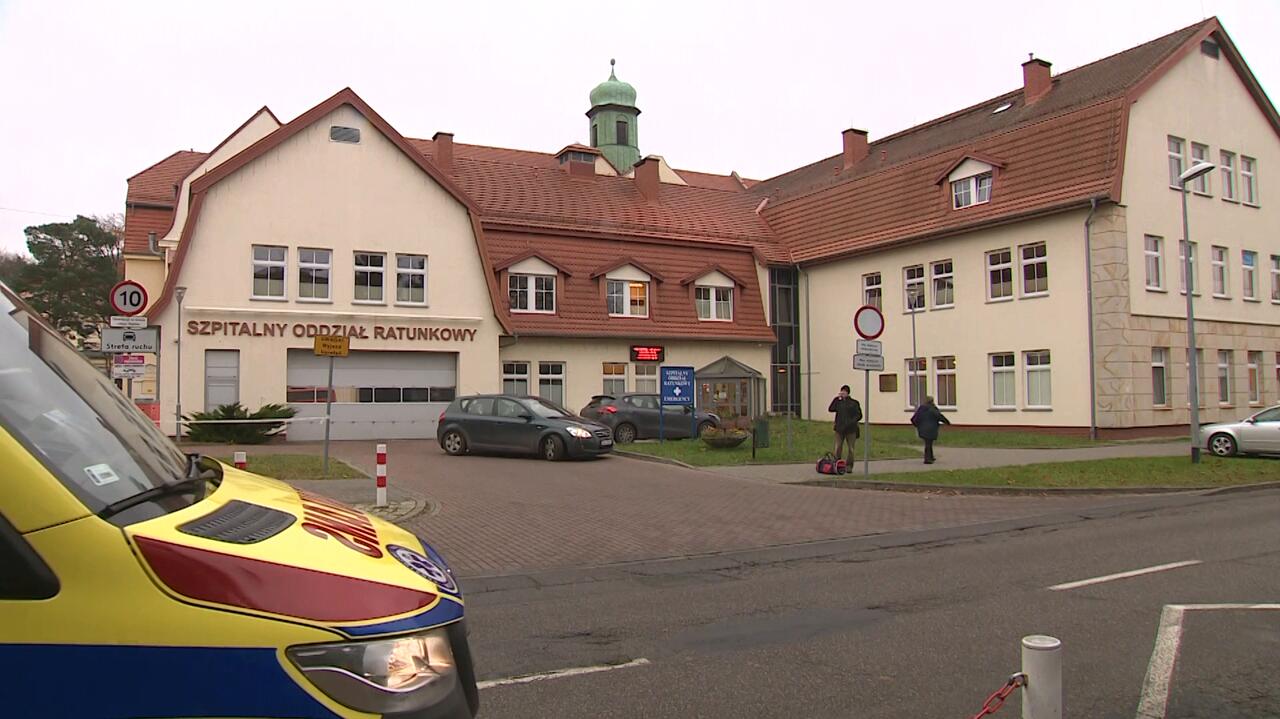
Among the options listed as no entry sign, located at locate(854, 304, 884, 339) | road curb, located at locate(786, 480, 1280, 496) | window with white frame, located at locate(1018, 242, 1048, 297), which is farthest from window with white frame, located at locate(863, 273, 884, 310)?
road curb, located at locate(786, 480, 1280, 496)

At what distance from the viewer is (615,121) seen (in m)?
64.9

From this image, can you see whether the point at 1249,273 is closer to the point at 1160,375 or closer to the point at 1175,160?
the point at 1175,160

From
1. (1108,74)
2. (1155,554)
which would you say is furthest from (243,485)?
(1108,74)

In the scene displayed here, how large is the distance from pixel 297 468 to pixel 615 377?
17.0 m

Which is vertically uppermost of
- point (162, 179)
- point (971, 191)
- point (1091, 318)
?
point (162, 179)

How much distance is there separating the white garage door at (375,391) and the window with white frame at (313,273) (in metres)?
1.80

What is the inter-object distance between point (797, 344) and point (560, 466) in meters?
21.0

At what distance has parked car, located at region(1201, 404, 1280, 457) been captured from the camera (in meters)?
20.8

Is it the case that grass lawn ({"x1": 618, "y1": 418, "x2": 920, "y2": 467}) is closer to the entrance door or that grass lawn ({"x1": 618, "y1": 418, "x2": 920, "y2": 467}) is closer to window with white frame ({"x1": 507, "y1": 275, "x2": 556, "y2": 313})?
window with white frame ({"x1": 507, "y1": 275, "x2": 556, "y2": 313})

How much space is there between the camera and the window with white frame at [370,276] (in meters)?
28.4


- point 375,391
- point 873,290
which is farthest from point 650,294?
point 375,391

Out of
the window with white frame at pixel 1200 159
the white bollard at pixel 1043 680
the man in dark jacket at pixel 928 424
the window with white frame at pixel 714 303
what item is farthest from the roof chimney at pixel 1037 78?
the white bollard at pixel 1043 680

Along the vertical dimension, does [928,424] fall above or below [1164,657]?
above

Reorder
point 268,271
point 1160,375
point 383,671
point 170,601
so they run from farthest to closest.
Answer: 1. point 1160,375
2. point 268,271
3. point 383,671
4. point 170,601
